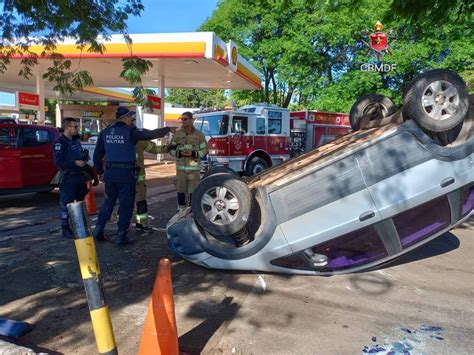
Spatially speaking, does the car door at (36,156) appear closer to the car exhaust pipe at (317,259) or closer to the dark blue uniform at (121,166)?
the dark blue uniform at (121,166)

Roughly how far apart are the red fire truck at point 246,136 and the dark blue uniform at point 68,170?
6.58 meters

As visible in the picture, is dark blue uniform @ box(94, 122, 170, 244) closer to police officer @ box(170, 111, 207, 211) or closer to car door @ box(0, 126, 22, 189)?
police officer @ box(170, 111, 207, 211)

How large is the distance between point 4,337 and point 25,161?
6335 millimetres

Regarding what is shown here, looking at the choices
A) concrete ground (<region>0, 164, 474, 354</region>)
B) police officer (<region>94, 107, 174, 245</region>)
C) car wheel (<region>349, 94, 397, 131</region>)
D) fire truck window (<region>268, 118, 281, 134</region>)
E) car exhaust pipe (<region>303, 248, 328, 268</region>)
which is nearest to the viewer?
concrete ground (<region>0, 164, 474, 354</region>)

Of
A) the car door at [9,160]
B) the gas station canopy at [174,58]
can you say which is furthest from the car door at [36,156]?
the gas station canopy at [174,58]

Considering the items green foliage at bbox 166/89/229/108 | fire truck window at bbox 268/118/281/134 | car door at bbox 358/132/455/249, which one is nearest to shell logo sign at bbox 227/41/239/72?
fire truck window at bbox 268/118/281/134

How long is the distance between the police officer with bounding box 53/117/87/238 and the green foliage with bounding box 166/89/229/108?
161 feet

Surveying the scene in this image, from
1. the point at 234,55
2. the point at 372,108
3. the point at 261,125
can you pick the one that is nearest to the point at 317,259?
the point at 372,108

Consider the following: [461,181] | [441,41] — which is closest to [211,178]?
[461,181]

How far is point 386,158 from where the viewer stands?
378cm

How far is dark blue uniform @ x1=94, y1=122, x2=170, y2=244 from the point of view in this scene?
16.6 ft

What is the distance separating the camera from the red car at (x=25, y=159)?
823 centimetres

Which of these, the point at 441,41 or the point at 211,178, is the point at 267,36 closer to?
the point at 441,41

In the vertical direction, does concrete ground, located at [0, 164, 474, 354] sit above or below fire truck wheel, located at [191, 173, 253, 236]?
below
